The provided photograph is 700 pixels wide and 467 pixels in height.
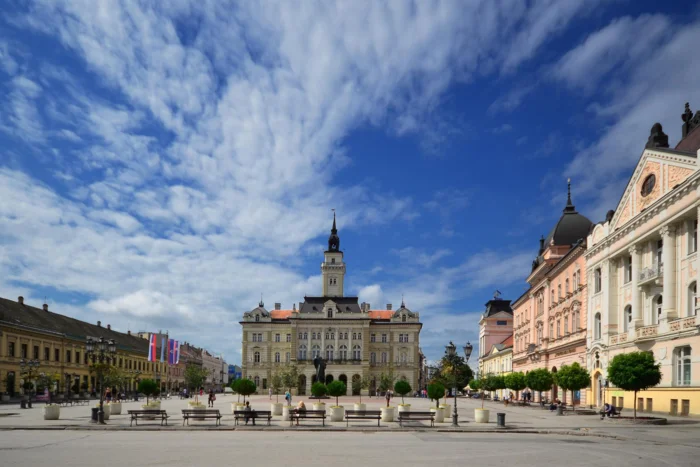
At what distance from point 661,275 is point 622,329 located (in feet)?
22.0

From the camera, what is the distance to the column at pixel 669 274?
107ft

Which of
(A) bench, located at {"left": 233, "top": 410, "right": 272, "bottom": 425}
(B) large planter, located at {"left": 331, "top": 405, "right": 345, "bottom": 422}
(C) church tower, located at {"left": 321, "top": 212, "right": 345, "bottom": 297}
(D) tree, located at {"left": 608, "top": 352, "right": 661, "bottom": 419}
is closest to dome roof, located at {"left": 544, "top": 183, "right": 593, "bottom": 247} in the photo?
(D) tree, located at {"left": 608, "top": 352, "right": 661, "bottom": 419}

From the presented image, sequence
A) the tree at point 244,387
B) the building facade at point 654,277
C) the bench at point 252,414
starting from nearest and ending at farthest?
the bench at point 252,414 → the building facade at point 654,277 → the tree at point 244,387

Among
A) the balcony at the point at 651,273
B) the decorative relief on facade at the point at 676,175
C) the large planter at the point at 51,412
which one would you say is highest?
the decorative relief on facade at the point at 676,175

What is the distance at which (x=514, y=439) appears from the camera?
74.5ft

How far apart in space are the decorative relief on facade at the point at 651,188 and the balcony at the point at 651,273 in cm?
371

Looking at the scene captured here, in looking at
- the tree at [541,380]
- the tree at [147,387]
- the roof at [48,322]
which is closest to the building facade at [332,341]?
the roof at [48,322]

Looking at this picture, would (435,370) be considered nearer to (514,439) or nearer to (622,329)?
(622,329)

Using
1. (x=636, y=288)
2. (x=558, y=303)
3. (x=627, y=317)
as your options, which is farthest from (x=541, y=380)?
(x=636, y=288)

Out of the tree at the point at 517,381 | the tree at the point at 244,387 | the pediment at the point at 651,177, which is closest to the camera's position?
the pediment at the point at 651,177

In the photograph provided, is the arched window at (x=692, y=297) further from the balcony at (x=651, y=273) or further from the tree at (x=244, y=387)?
the tree at (x=244, y=387)

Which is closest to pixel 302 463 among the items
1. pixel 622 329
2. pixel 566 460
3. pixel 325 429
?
pixel 566 460

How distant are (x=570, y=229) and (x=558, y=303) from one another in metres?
7.13

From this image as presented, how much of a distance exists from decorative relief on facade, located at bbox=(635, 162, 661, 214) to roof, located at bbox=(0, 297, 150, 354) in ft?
176
